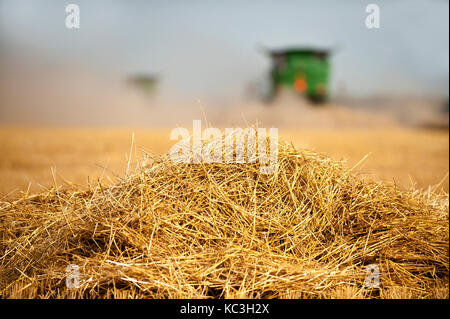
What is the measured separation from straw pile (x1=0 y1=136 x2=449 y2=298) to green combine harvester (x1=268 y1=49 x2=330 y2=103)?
14.2 m

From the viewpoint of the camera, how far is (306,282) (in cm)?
209

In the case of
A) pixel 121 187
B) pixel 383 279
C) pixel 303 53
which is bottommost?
pixel 383 279

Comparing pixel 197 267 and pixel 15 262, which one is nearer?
pixel 197 267

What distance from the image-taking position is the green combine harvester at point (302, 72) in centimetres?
1691

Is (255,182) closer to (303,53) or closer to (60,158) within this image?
(60,158)

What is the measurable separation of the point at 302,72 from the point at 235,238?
1595 cm

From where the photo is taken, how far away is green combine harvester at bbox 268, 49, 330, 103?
666 inches

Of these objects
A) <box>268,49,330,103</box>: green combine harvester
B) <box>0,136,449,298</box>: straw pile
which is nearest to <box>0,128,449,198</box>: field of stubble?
<box>0,136,449,298</box>: straw pile

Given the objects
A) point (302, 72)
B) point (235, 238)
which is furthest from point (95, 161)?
point (302, 72)

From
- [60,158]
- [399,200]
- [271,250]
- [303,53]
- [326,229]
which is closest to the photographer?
[271,250]

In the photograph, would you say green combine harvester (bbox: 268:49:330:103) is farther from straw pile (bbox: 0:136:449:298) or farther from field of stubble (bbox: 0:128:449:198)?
straw pile (bbox: 0:136:449:298)

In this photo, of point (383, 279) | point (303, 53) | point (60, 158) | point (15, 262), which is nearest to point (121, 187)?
point (15, 262)

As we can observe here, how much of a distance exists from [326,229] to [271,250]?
39 cm

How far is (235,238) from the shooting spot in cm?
236
